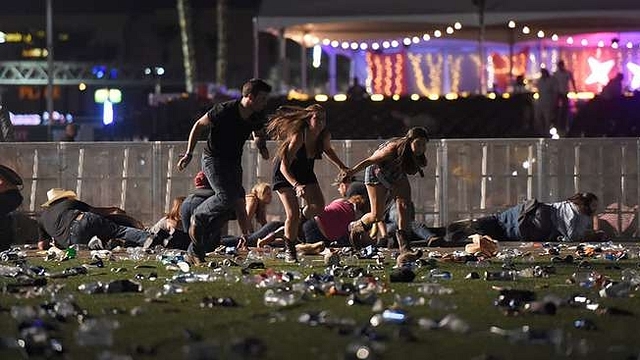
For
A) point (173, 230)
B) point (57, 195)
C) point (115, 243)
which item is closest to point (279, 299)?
point (173, 230)

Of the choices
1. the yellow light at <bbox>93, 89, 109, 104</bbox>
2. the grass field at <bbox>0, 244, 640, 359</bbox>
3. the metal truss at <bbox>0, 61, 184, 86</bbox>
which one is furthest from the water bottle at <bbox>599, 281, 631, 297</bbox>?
the yellow light at <bbox>93, 89, 109, 104</bbox>

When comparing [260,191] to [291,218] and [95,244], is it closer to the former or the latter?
[95,244]

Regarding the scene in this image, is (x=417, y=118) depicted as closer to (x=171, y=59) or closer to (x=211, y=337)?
(x=211, y=337)

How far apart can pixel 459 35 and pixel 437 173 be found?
41.5ft

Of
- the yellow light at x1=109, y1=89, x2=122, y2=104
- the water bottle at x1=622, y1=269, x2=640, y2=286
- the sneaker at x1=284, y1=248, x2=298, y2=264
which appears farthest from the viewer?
the yellow light at x1=109, y1=89, x2=122, y2=104

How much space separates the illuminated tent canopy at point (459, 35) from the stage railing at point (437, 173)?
368 inches

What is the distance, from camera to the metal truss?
68562mm

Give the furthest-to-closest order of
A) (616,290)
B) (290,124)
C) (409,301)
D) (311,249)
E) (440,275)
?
(311,249) < (290,124) < (440,275) < (616,290) < (409,301)

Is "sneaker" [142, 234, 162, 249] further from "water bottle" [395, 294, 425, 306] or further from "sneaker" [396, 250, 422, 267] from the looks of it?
"water bottle" [395, 294, 425, 306]

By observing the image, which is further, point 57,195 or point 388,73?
point 388,73

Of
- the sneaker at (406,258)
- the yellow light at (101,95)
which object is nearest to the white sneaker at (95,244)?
the sneaker at (406,258)

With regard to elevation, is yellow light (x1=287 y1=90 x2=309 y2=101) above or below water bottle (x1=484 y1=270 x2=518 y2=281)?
above

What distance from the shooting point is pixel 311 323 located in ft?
31.4

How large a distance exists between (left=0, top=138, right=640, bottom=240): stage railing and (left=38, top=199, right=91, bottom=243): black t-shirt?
5.95 feet
